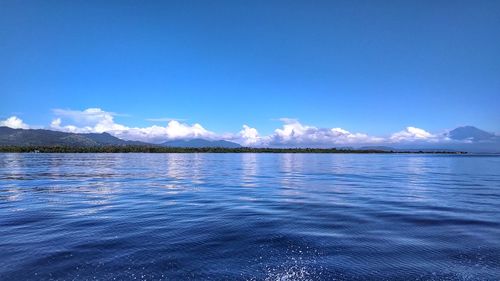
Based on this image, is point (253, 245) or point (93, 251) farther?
point (253, 245)

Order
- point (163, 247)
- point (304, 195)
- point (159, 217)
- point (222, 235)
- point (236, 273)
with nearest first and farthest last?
point (236, 273) → point (163, 247) → point (222, 235) → point (159, 217) → point (304, 195)

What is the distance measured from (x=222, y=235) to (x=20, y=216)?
1409 cm

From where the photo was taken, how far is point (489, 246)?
47.4ft

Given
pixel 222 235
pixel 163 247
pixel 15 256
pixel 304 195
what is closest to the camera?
pixel 15 256

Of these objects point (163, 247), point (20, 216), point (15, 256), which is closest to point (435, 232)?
point (163, 247)

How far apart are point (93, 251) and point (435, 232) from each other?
1601 cm

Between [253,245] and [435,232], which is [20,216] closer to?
[253,245]

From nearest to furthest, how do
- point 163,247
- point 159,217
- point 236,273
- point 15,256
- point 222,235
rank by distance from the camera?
1. point 236,273
2. point 15,256
3. point 163,247
4. point 222,235
5. point 159,217

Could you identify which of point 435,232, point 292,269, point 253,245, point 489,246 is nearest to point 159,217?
point 253,245

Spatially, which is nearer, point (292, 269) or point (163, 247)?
point (292, 269)

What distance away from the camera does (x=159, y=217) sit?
20.9 meters

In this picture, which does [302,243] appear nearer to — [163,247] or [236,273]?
[236,273]

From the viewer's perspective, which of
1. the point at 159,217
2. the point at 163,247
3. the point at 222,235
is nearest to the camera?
the point at 163,247

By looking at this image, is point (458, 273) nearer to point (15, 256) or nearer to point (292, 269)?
point (292, 269)
